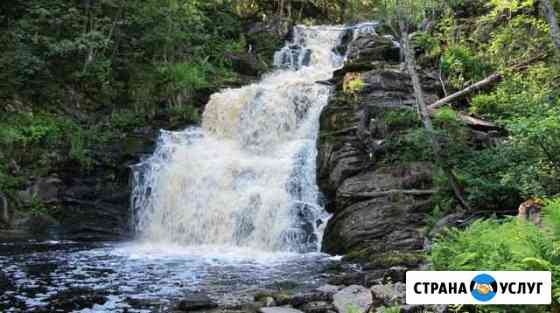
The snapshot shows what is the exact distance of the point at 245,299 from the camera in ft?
34.0

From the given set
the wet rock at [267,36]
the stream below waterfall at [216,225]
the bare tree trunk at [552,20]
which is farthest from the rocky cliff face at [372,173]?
the wet rock at [267,36]

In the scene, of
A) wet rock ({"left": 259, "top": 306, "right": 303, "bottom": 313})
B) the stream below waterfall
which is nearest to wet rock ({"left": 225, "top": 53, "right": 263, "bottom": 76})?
the stream below waterfall

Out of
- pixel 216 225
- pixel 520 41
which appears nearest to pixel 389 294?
pixel 520 41

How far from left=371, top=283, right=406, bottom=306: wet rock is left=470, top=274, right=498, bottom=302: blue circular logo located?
2.14 m

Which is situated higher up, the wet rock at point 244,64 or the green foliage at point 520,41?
the wet rock at point 244,64

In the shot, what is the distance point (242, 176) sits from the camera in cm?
1836

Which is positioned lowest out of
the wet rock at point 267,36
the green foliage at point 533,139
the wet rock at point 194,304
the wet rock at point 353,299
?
the wet rock at point 194,304

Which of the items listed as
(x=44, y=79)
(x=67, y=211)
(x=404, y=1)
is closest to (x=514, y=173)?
(x=404, y=1)

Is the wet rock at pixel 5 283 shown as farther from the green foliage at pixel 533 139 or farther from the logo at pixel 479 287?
the green foliage at pixel 533 139

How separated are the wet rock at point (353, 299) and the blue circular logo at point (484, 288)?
2.67m

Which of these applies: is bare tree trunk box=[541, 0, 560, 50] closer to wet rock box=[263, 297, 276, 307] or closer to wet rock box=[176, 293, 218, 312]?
wet rock box=[263, 297, 276, 307]

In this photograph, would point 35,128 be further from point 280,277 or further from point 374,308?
point 374,308

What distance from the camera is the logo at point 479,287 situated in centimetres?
576

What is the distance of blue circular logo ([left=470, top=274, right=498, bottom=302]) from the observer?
18.9 ft
